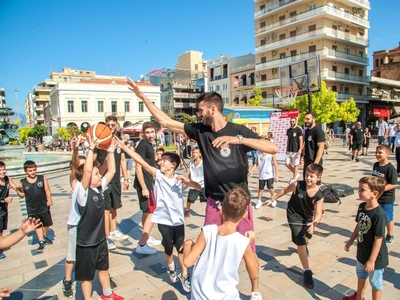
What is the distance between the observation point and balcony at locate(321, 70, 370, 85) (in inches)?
1469

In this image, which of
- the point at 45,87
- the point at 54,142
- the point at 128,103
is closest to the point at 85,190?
the point at 54,142

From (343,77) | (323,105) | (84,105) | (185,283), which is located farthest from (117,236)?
(84,105)

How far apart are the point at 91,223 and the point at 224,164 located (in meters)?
1.59

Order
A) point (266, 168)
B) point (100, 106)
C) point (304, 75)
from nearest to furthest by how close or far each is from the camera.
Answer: point (266, 168) < point (304, 75) < point (100, 106)

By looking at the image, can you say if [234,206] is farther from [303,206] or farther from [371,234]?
[303,206]

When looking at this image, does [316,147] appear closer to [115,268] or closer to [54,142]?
[115,268]

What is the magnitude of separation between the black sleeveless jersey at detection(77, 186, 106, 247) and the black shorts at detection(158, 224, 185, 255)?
766mm

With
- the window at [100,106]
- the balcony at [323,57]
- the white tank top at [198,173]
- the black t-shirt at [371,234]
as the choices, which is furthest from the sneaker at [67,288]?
the window at [100,106]

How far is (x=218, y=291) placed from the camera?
2.19m

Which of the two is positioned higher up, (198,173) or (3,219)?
(198,173)

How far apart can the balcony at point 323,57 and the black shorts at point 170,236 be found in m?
38.5

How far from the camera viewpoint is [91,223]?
319 cm

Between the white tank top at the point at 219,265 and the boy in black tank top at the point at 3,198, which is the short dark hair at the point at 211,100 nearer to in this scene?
the white tank top at the point at 219,265

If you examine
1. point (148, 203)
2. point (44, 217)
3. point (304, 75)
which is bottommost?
point (44, 217)
